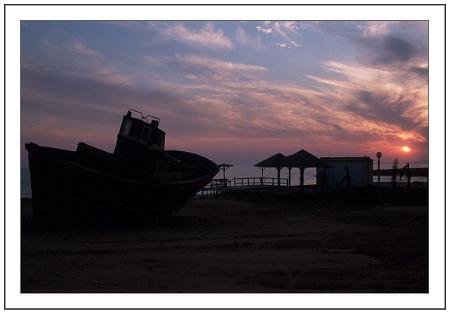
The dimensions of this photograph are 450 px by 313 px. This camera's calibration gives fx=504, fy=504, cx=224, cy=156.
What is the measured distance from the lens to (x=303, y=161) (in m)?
33.1

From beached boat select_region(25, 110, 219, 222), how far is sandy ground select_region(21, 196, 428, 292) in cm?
72

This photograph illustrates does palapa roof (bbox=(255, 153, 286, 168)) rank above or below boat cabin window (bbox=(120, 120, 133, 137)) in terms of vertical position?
below

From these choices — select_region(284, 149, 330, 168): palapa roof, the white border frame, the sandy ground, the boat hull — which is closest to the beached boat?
the boat hull

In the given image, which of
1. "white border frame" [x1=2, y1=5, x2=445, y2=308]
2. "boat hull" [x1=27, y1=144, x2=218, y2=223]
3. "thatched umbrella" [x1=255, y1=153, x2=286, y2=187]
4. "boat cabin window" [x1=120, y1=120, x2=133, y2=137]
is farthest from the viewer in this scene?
"thatched umbrella" [x1=255, y1=153, x2=286, y2=187]

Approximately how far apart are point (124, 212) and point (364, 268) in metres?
8.91

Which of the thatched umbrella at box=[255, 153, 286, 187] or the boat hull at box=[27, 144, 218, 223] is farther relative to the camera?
the thatched umbrella at box=[255, 153, 286, 187]

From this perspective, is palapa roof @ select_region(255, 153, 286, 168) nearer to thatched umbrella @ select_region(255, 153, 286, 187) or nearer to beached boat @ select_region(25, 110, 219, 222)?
thatched umbrella @ select_region(255, 153, 286, 187)

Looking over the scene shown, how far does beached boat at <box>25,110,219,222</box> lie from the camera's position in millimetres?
15359

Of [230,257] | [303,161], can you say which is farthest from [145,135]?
[303,161]

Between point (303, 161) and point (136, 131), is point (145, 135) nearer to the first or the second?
point (136, 131)
